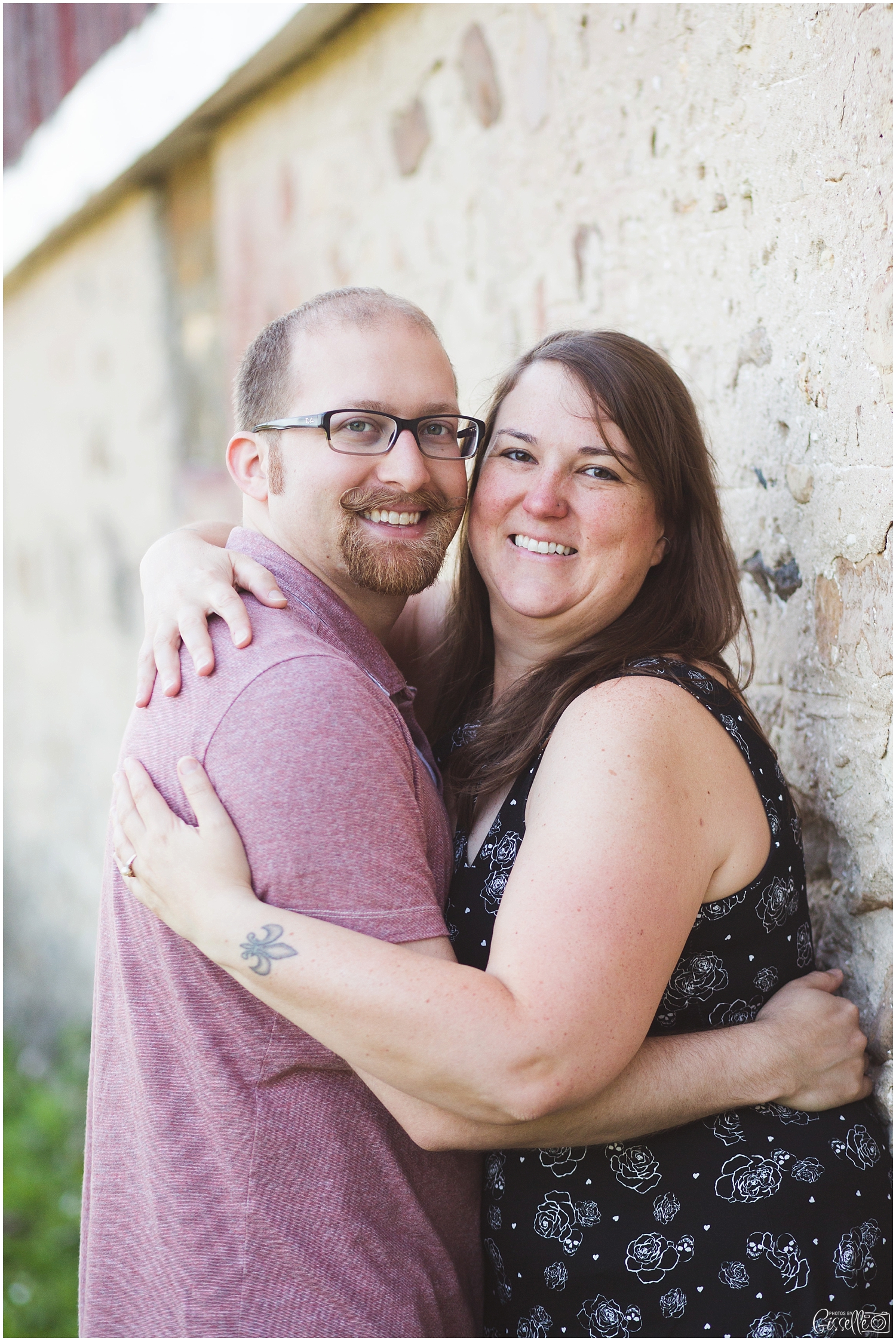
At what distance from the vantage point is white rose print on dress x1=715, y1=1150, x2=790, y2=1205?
1.68 meters

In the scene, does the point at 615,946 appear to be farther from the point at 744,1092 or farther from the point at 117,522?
the point at 117,522

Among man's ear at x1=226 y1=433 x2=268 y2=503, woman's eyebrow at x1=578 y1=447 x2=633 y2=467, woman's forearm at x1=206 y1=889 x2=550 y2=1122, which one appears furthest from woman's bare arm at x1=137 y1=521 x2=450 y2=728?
woman's eyebrow at x1=578 y1=447 x2=633 y2=467

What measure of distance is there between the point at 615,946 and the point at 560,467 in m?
0.92

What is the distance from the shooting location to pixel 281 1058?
1615 millimetres

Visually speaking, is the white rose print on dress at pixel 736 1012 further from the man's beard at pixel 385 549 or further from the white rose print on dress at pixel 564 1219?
the man's beard at pixel 385 549

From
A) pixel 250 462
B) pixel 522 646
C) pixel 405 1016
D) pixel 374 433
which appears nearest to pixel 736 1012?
pixel 405 1016

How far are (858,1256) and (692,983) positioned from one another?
46 cm

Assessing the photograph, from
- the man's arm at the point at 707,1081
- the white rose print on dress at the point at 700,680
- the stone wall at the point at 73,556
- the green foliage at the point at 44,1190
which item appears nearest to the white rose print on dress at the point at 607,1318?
the man's arm at the point at 707,1081

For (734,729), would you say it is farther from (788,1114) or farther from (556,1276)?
(556,1276)

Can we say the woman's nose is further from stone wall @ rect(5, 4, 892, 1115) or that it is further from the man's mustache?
stone wall @ rect(5, 4, 892, 1115)

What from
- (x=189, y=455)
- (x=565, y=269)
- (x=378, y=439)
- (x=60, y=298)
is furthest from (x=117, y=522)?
(x=378, y=439)

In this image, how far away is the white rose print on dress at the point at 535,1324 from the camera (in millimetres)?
1761

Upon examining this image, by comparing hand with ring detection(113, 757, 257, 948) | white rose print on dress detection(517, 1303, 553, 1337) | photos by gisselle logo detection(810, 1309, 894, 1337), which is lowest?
white rose print on dress detection(517, 1303, 553, 1337)

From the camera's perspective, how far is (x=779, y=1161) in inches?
67.1
